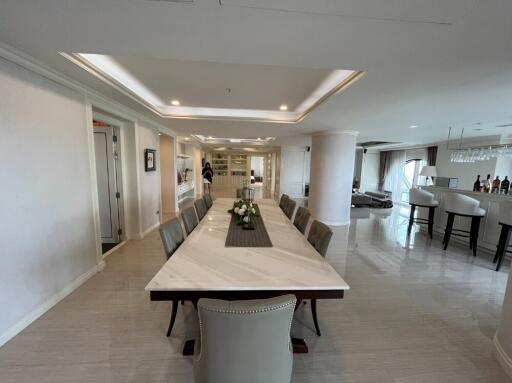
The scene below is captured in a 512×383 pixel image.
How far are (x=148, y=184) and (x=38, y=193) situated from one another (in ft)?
8.33

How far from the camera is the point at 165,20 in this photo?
1.43 metres

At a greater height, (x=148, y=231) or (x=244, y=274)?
(x=244, y=274)

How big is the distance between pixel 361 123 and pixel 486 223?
2.83 meters

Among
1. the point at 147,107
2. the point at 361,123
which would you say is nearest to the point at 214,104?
the point at 147,107

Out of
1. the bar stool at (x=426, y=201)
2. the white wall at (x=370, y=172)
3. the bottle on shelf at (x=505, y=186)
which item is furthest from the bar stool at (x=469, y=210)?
the white wall at (x=370, y=172)

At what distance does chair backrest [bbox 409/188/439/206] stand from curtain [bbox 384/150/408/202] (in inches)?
217

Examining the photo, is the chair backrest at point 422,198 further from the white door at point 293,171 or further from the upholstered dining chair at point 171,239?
the white door at point 293,171

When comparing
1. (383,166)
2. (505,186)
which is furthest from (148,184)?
(383,166)

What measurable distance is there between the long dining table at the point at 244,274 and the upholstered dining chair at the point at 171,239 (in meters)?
0.14

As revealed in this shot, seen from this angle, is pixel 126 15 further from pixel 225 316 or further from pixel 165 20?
pixel 225 316

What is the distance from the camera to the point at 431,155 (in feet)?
26.1

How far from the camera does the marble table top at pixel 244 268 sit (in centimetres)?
139

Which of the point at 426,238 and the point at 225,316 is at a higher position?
the point at 225,316

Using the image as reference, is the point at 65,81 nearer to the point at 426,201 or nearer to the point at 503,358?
the point at 503,358
